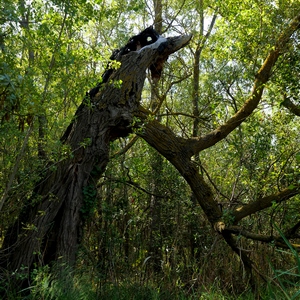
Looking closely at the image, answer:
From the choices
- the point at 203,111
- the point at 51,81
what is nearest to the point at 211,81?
the point at 203,111

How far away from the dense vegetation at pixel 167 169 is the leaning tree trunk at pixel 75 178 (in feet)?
0.21

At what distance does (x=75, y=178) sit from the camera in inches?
247

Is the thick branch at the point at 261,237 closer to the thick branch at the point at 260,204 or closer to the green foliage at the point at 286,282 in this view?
the thick branch at the point at 260,204

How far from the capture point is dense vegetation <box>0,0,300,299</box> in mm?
4879

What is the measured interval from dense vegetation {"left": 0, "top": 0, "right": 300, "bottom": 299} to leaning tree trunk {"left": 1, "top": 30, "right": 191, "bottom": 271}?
6 centimetres

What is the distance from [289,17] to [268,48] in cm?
63

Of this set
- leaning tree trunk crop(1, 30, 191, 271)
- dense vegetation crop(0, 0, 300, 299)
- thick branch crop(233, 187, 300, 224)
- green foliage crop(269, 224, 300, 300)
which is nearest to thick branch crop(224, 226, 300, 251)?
dense vegetation crop(0, 0, 300, 299)

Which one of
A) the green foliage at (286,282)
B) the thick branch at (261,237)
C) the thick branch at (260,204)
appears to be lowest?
the green foliage at (286,282)

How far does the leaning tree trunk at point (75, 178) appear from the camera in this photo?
564cm

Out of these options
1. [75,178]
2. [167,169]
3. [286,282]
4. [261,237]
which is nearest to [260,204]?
[261,237]

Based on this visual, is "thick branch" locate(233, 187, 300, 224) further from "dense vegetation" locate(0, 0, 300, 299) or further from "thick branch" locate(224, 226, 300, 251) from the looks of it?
"thick branch" locate(224, 226, 300, 251)

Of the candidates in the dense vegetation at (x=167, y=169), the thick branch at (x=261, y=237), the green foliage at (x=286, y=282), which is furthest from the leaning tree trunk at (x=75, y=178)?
the green foliage at (x=286, y=282)

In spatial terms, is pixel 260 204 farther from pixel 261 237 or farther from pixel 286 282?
pixel 286 282

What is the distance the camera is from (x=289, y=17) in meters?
6.94
